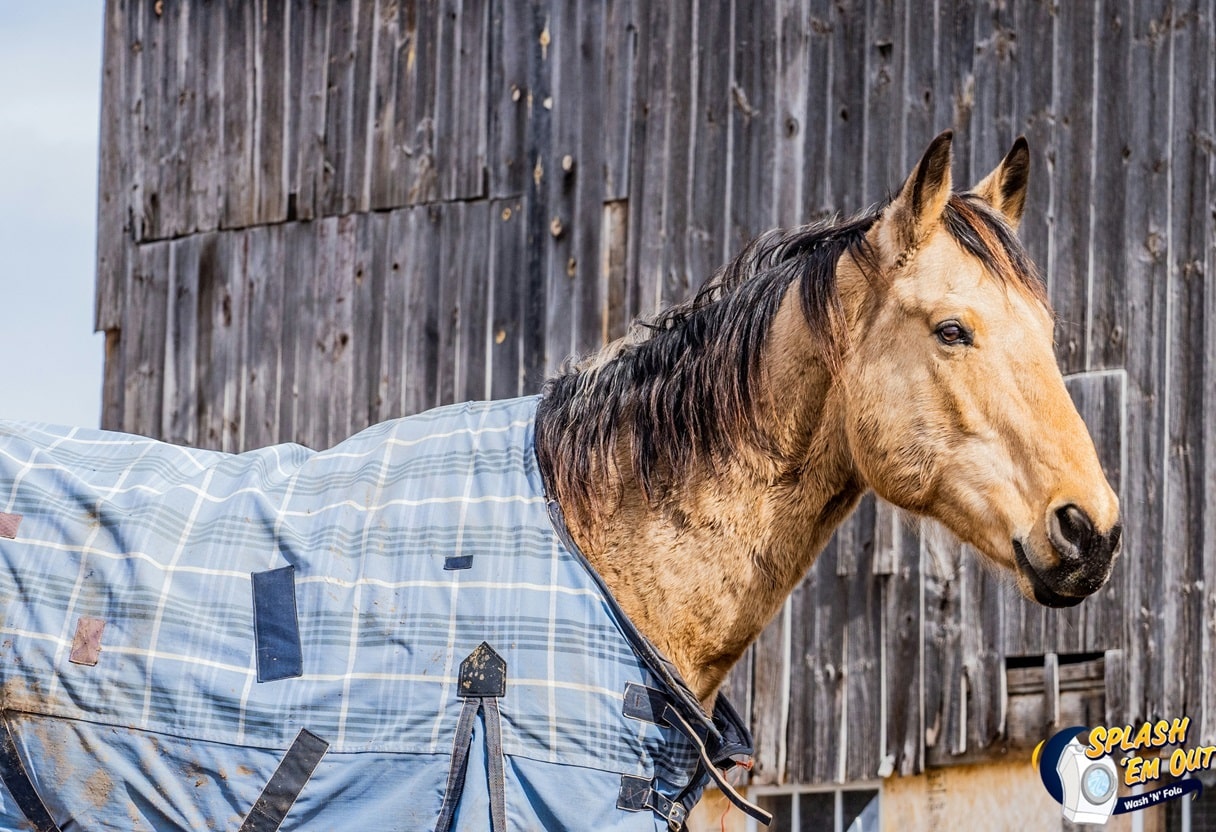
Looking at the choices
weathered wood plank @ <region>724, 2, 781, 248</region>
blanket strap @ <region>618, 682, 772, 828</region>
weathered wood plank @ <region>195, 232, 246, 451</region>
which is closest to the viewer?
blanket strap @ <region>618, 682, 772, 828</region>

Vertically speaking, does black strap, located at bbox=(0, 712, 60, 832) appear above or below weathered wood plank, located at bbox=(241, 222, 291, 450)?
below

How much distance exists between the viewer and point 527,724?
287 cm

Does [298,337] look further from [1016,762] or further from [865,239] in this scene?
[865,239]

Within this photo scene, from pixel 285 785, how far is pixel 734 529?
3.60 feet

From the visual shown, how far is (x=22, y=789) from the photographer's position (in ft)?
9.97

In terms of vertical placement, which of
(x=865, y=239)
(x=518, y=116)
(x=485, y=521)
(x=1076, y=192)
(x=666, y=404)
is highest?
(x=518, y=116)

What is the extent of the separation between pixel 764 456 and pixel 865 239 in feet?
1.84

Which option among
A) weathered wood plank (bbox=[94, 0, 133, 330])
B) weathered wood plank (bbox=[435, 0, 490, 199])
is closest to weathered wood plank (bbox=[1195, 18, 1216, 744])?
weathered wood plank (bbox=[435, 0, 490, 199])

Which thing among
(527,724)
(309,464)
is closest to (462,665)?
(527,724)

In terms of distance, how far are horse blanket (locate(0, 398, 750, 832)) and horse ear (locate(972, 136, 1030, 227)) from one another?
1.34 m

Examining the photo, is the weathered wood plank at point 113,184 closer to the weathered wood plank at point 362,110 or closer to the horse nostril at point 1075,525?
the weathered wood plank at point 362,110

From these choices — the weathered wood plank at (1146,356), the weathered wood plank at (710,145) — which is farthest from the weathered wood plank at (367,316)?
the weathered wood plank at (1146,356)

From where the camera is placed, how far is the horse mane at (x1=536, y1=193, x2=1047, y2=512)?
3141 millimetres

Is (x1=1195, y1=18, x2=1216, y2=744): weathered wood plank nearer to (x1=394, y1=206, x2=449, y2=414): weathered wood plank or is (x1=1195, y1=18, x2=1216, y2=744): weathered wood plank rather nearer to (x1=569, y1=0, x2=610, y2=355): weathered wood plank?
(x1=569, y1=0, x2=610, y2=355): weathered wood plank
